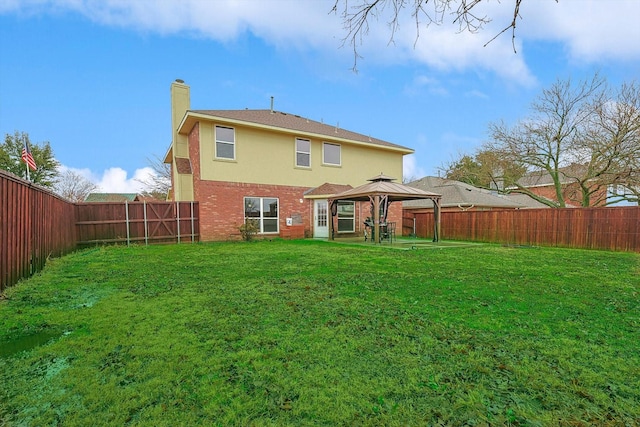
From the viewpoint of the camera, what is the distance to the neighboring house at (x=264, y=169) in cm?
1332

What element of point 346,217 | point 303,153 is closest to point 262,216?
point 303,153

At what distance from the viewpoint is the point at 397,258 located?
28.0 feet

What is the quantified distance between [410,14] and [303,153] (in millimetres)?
12606

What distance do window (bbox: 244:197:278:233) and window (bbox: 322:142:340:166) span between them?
3.62 m

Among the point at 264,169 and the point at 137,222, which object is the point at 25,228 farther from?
the point at 264,169

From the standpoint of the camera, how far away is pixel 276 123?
1488 centimetres

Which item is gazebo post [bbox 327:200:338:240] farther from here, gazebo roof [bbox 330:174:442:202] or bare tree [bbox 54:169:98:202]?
bare tree [bbox 54:169:98:202]

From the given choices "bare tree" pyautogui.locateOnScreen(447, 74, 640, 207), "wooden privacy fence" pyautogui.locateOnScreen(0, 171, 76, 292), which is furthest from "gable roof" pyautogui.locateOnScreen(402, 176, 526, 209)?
"wooden privacy fence" pyautogui.locateOnScreen(0, 171, 76, 292)

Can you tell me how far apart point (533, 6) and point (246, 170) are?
40.0ft

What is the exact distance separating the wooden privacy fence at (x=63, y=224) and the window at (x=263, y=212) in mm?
2196

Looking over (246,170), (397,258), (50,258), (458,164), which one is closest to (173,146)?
(246,170)

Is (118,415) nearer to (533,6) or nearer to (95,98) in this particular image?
(533,6)

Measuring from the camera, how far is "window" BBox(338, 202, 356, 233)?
16406 mm

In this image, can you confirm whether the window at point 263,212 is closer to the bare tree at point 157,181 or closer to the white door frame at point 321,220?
the white door frame at point 321,220
